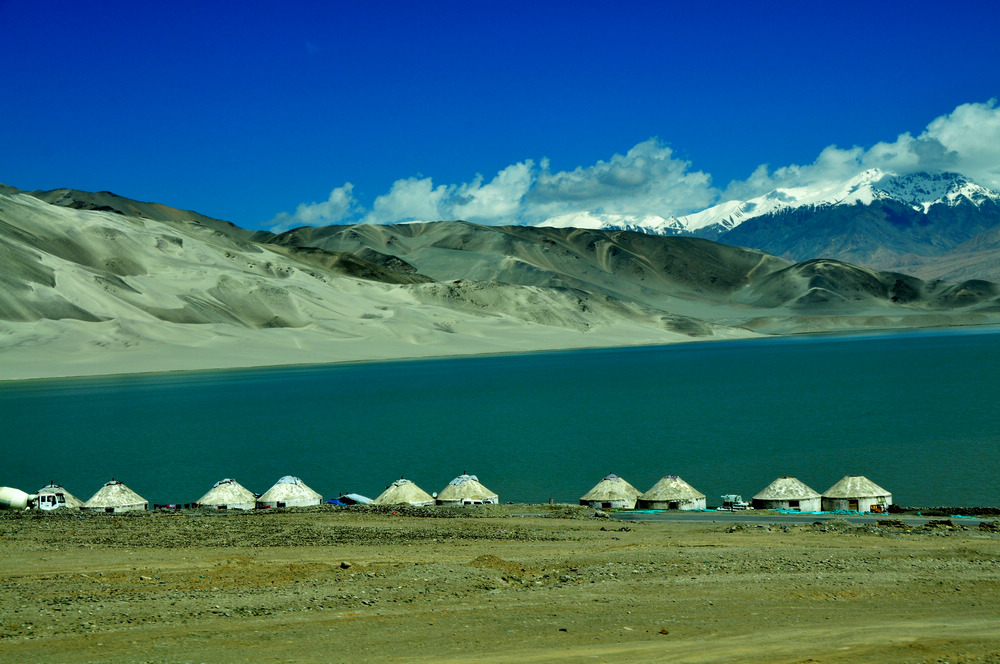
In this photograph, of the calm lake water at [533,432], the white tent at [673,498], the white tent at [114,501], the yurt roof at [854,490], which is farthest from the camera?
the calm lake water at [533,432]

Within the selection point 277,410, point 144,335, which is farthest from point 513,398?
point 144,335

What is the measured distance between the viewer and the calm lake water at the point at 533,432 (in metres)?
44.1

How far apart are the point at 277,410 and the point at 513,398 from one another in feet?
63.2

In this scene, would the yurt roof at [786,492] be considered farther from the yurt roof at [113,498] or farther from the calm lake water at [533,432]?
the yurt roof at [113,498]

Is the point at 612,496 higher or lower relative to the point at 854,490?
lower

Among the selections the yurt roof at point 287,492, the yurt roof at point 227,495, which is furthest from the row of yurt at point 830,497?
the yurt roof at point 227,495

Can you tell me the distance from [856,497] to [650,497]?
637cm

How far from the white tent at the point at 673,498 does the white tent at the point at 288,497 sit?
11426mm

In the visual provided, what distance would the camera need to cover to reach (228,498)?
3650cm

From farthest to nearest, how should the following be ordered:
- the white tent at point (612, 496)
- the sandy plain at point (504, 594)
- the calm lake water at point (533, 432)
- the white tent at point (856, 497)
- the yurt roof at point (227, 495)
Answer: the calm lake water at point (533, 432), the yurt roof at point (227, 495), the white tent at point (612, 496), the white tent at point (856, 497), the sandy plain at point (504, 594)

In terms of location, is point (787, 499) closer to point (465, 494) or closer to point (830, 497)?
point (830, 497)

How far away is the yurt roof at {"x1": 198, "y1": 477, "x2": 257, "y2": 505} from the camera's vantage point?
36406 mm

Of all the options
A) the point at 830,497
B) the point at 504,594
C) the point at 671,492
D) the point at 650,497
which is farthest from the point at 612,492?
the point at 504,594

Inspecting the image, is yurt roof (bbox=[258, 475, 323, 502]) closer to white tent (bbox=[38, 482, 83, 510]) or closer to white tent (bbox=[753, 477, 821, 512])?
white tent (bbox=[38, 482, 83, 510])
